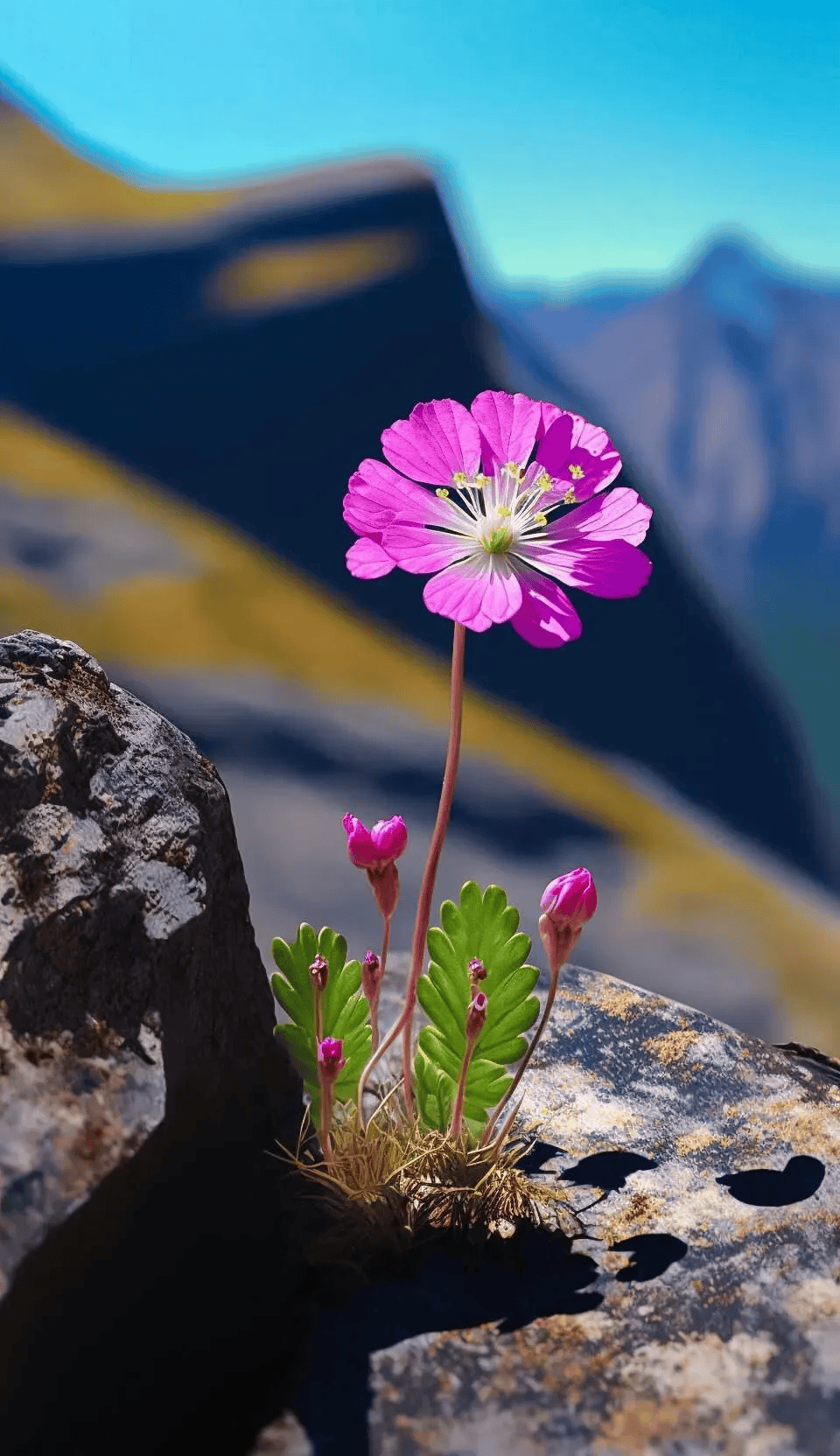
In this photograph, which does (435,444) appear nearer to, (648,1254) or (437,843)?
(437,843)

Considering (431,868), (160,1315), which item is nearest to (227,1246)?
(160,1315)

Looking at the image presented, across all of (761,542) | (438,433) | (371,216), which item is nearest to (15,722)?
(438,433)

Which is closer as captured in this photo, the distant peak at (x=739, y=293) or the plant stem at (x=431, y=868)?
the plant stem at (x=431, y=868)

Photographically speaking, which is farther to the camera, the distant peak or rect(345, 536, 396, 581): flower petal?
the distant peak

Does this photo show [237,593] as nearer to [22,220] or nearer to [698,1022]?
[22,220]

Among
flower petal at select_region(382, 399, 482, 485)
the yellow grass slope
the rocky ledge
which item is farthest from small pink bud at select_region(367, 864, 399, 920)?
the yellow grass slope

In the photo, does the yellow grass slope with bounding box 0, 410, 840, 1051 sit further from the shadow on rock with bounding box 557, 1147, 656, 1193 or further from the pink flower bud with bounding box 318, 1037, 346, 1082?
the pink flower bud with bounding box 318, 1037, 346, 1082

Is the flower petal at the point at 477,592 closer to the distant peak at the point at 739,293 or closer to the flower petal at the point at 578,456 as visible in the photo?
the flower petal at the point at 578,456

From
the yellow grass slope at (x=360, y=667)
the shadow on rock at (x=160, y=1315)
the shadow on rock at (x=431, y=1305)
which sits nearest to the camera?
the shadow on rock at (x=160, y=1315)

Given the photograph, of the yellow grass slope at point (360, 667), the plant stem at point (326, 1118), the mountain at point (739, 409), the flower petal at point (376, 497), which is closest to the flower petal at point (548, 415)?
the flower petal at point (376, 497)
